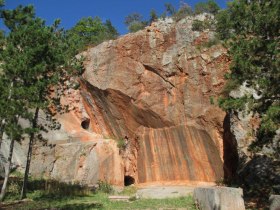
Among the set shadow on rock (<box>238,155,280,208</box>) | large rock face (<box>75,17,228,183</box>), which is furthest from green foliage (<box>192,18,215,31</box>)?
shadow on rock (<box>238,155,280,208</box>)

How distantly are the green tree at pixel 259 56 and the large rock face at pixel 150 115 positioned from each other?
10728 mm

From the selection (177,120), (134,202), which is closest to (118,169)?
(177,120)

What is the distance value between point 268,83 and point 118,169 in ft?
49.9

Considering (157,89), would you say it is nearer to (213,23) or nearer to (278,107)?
(213,23)

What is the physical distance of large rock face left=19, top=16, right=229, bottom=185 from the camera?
78.2ft

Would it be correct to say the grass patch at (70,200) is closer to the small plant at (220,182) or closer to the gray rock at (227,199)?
the gray rock at (227,199)

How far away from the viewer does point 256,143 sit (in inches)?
508

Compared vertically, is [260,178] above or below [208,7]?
below

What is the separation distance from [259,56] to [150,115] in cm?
1324

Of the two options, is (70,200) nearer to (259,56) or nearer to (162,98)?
(259,56)

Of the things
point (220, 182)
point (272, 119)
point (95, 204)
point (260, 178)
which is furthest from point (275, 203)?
point (220, 182)

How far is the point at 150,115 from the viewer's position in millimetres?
25219

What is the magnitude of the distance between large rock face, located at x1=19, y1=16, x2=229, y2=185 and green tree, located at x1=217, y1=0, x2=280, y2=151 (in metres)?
10.7

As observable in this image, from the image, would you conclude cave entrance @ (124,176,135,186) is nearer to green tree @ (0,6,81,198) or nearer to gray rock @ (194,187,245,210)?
green tree @ (0,6,81,198)
